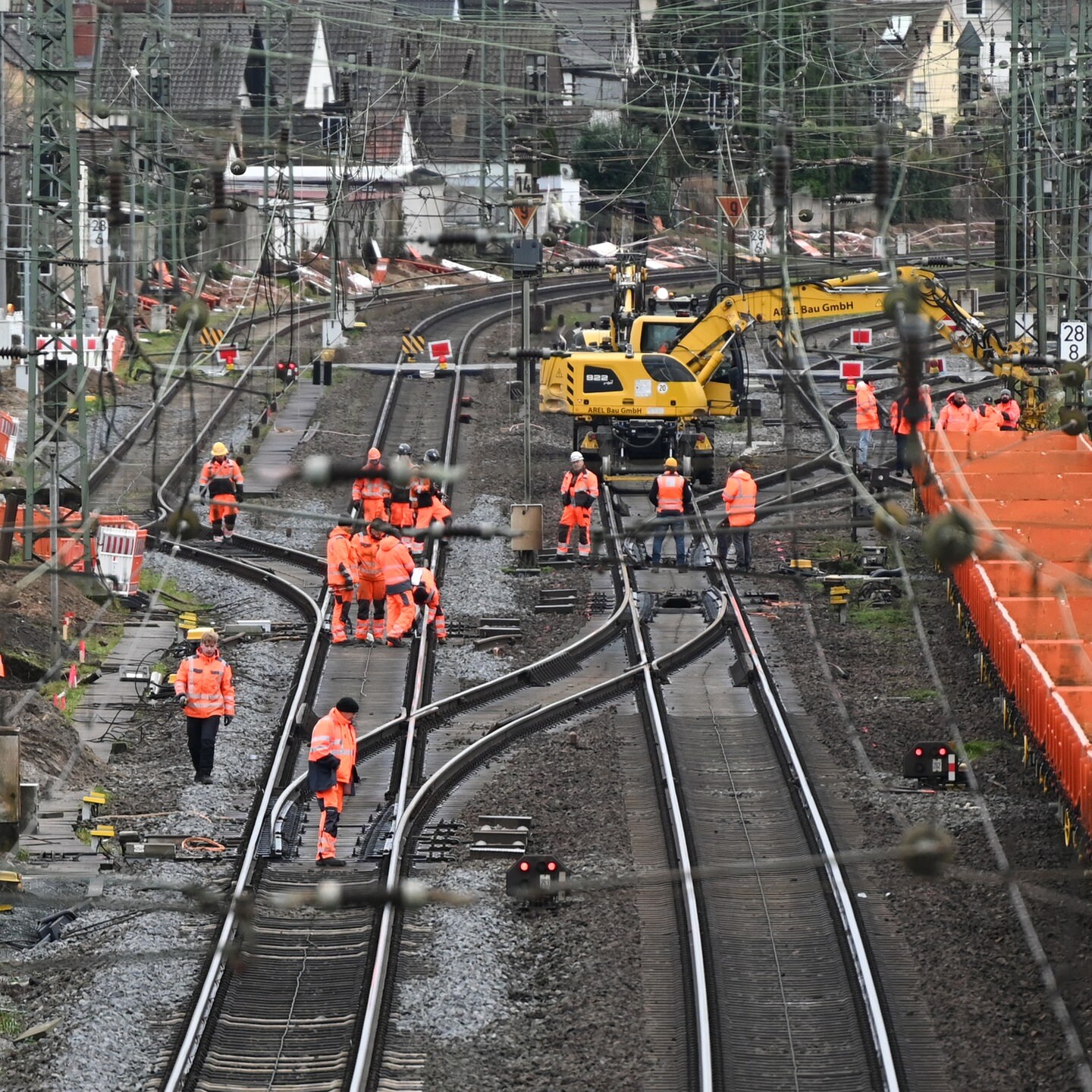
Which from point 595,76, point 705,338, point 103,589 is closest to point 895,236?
point 595,76

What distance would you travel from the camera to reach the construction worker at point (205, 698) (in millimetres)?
15359

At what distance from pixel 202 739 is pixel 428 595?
4.75 meters

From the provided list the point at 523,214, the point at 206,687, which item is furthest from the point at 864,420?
the point at 206,687

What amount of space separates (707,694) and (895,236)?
4163 cm

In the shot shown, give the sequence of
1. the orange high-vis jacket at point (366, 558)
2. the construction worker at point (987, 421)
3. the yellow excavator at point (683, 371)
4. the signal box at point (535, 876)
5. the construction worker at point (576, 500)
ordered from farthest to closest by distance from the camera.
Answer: the yellow excavator at point (683, 371) < the construction worker at point (987, 421) < the construction worker at point (576, 500) < the orange high-vis jacket at point (366, 558) < the signal box at point (535, 876)

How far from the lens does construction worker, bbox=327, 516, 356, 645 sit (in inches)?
767

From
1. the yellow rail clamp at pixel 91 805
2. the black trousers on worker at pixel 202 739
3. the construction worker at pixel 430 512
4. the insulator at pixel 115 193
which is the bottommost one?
the yellow rail clamp at pixel 91 805

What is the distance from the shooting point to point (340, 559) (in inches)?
770

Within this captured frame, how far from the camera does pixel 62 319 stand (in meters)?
33.3

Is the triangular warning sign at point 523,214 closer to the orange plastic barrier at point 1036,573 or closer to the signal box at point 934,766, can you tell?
the orange plastic barrier at point 1036,573

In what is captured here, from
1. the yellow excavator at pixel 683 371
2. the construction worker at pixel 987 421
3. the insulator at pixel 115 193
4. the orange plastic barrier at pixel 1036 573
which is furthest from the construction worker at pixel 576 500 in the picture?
the insulator at pixel 115 193

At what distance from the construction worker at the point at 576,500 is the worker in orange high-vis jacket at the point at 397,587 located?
12.3 feet

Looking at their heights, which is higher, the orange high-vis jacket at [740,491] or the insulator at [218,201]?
the insulator at [218,201]

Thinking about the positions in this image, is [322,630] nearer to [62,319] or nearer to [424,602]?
Answer: [424,602]
